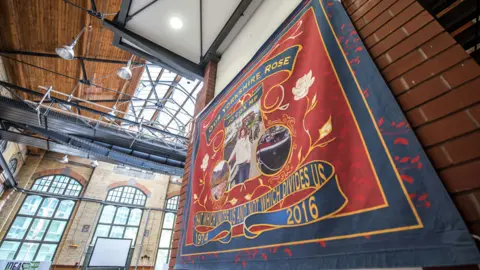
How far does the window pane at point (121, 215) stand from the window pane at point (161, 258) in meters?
2.53

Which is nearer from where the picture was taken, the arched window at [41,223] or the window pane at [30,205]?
the arched window at [41,223]

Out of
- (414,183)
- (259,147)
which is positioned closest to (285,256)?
(414,183)

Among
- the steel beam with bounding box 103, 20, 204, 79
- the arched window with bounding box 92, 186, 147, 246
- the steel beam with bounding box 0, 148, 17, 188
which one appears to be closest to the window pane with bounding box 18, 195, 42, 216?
the steel beam with bounding box 0, 148, 17, 188

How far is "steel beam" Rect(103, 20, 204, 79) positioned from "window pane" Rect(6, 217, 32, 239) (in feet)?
38.3

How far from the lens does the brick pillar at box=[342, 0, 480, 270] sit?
2.30 feet

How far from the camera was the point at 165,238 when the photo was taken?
467 inches

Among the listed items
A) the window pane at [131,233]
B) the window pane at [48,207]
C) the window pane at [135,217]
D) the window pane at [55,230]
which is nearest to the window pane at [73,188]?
the window pane at [48,207]

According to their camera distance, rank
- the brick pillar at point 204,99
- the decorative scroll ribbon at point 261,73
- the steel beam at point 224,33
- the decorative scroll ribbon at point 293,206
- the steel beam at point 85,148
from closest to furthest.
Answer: the decorative scroll ribbon at point 293,206 < the decorative scroll ribbon at point 261,73 < the brick pillar at point 204,99 < the steel beam at point 224,33 < the steel beam at point 85,148

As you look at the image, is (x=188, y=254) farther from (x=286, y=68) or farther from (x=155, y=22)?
(x=155, y=22)

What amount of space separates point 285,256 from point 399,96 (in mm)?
930

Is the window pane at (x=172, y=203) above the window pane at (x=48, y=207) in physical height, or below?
above

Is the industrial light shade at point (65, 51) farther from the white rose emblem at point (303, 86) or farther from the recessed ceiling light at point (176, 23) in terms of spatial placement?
the white rose emblem at point (303, 86)

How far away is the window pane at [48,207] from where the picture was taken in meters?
10.2

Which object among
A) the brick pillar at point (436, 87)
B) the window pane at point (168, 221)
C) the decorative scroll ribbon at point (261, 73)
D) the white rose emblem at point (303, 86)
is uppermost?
the window pane at point (168, 221)
